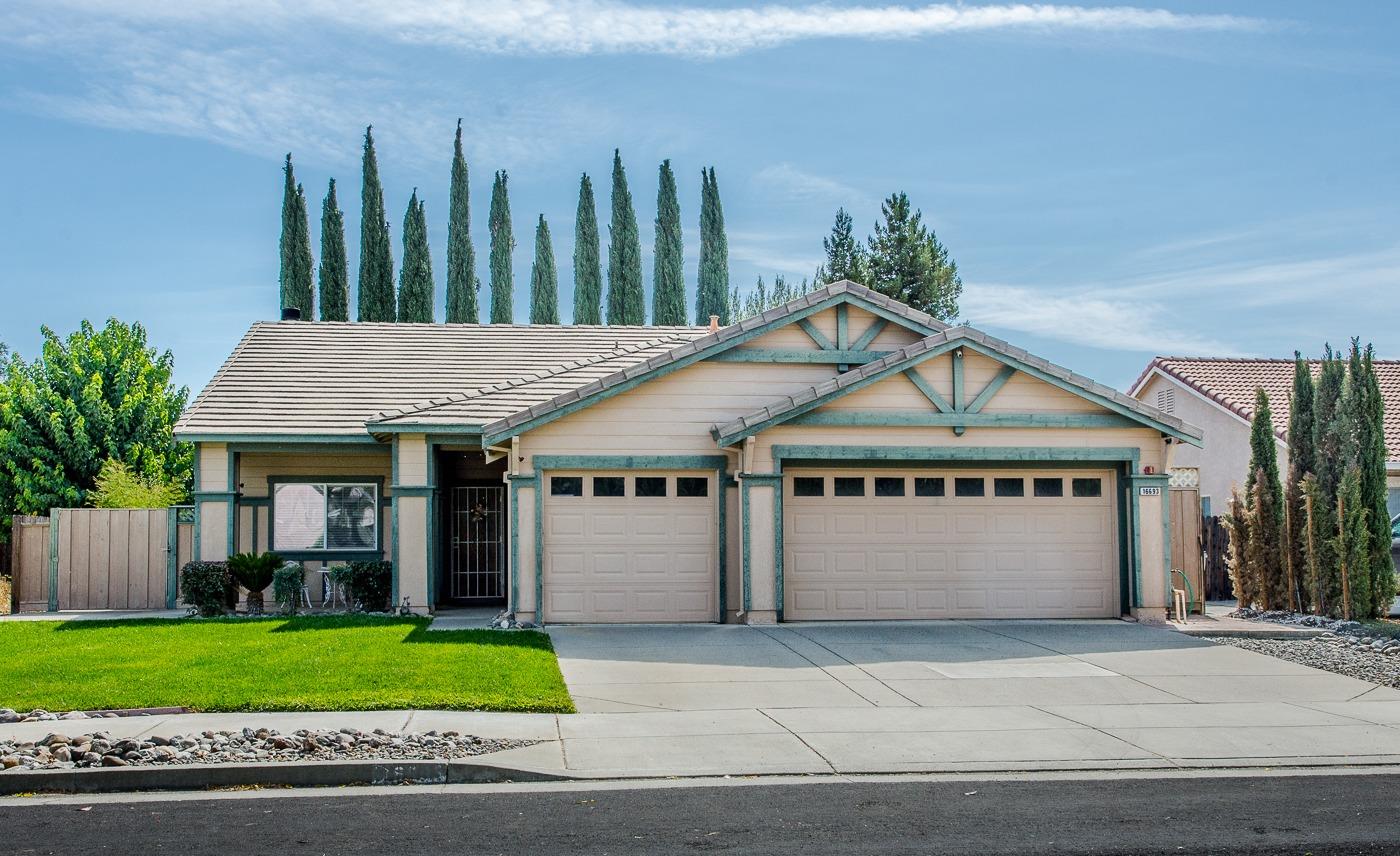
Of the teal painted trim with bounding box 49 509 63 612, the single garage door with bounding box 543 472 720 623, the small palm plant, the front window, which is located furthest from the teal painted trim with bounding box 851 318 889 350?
the teal painted trim with bounding box 49 509 63 612

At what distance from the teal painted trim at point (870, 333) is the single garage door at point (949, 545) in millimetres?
2156

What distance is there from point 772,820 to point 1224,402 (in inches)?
957

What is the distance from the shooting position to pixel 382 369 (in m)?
23.7

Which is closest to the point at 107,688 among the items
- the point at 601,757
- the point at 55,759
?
the point at 55,759

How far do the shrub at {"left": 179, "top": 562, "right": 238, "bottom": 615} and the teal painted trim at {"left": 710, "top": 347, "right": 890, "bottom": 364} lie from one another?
316 inches

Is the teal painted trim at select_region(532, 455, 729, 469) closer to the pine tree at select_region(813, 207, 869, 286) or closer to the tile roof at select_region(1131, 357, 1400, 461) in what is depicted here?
the tile roof at select_region(1131, 357, 1400, 461)

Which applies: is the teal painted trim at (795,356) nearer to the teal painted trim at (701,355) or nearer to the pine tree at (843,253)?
the teal painted trim at (701,355)

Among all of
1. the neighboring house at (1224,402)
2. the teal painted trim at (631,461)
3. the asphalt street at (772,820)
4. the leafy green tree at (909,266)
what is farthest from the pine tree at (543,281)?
the asphalt street at (772,820)

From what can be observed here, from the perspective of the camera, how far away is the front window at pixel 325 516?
2128 centimetres

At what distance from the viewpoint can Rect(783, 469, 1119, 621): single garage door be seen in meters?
18.0

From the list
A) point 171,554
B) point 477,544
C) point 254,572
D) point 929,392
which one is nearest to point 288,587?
point 254,572

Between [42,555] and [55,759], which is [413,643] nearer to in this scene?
[55,759]

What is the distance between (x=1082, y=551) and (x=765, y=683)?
7285 mm

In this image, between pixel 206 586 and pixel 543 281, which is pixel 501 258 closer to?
pixel 543 281
